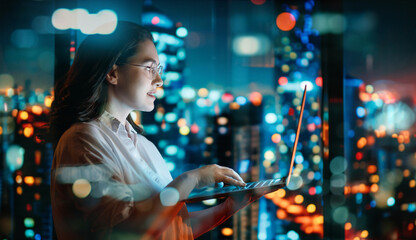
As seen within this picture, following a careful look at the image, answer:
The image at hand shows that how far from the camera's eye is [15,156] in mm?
1313

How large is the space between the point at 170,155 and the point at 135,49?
103 cm

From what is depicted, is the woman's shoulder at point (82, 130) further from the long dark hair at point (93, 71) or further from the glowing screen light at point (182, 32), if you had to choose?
the glowing screen light at point (182, 32)

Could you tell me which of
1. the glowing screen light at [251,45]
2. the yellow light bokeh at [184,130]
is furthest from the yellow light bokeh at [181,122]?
the glowing screen light at [251,45]

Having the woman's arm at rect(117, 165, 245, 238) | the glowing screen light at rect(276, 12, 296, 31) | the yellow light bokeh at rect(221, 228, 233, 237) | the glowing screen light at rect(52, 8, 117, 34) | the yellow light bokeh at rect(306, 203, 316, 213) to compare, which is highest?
the glowing screen light at rect(276, 12, 296, 31)

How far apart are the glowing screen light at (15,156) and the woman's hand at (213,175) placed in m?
0.96

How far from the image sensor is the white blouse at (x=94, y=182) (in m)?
0.53

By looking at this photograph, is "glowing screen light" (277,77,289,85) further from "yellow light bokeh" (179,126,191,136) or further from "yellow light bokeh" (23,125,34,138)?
"yellow light bokeh" (23,125,34,138)

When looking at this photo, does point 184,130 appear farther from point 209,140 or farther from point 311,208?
point 311,208

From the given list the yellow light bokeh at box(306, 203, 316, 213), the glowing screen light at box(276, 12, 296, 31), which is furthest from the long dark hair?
the glowing screen light at box(276, 12, 296, 31)

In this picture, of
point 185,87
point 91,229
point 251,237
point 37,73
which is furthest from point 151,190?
point 251,237

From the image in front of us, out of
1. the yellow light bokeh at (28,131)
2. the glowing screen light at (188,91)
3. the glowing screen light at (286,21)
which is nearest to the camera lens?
the yellow light bokeh at (28,131)

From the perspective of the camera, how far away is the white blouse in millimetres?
528

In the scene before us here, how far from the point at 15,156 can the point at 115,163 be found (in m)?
0.96

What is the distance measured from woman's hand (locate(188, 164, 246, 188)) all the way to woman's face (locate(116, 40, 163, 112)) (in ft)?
0.68
